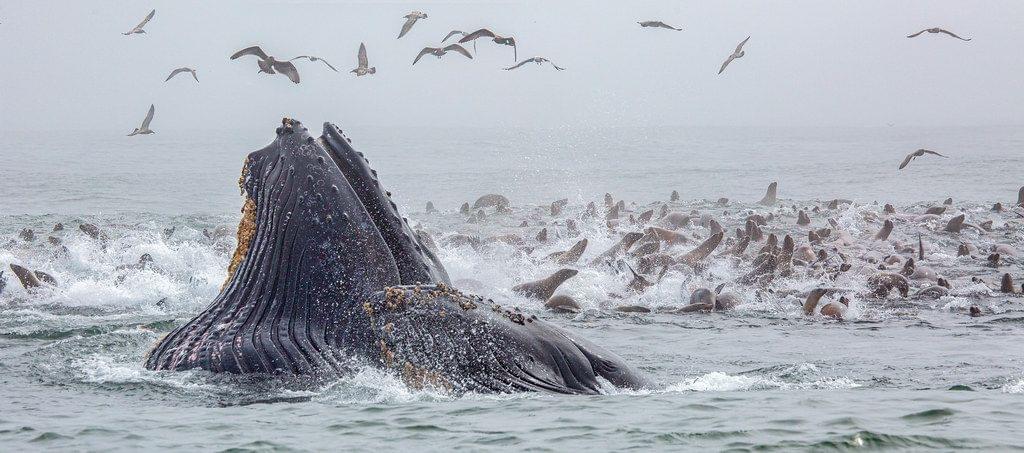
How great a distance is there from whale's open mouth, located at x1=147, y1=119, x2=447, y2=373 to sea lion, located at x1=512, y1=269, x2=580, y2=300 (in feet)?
22.7

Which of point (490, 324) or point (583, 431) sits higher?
point (490, 324)

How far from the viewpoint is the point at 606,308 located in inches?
522

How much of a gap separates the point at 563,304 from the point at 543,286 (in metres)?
0.86

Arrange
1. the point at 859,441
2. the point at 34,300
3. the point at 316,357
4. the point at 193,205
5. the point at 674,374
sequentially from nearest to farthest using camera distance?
1. the point at 859,441
2. the point at 316,357
3. the point at 674,374
4. the point at 34,300
5. the point at 193,205

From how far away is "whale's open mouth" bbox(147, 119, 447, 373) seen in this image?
6613 millimetres

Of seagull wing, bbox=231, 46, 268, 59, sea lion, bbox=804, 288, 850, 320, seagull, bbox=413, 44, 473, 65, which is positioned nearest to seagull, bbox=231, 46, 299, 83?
seagull wing, bbox=231, 46, 268, 59

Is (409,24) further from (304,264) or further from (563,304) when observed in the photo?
(304,264)

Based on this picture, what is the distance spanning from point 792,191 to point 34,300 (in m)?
39.9

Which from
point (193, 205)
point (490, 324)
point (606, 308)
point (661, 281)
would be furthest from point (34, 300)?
point (193, 205)

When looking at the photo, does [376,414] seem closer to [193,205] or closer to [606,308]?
[606,308]

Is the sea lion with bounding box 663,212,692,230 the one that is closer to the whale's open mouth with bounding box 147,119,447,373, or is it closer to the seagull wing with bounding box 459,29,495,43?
the seagull wing with bounding box 459,29,495,43

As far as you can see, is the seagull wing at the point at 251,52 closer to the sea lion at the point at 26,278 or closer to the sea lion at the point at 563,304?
the sea lion at the point at 26,278

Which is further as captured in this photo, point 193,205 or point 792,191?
point 792,191

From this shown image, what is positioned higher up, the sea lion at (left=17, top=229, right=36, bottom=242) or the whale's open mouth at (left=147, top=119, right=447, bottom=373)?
the whale's open mouth at (left=147, top=119, right=447, bottom=373)
